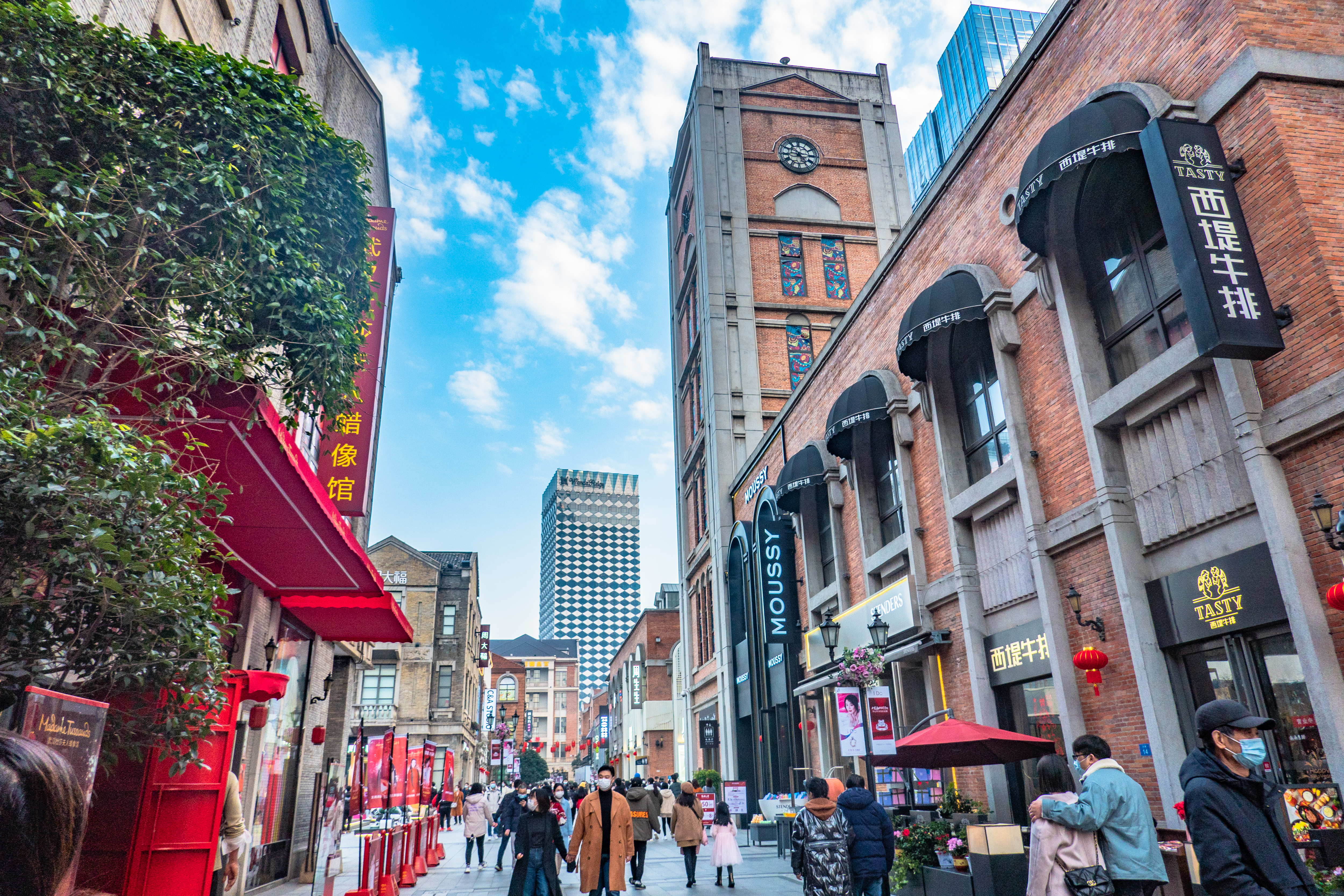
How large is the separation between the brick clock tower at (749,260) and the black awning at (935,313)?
16.6 m

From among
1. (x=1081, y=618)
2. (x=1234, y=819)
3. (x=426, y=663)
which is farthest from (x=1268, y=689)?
(x=426, y=663)

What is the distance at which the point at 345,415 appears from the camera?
8.16 m

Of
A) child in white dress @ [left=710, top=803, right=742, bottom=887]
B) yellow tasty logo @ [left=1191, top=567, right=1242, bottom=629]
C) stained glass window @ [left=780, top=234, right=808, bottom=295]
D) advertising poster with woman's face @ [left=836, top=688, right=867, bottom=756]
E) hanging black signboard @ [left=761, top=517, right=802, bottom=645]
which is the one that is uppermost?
stained glass window @ [left=780, top=234, right=808, bottom=295]

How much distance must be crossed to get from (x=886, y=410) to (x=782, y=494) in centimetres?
554

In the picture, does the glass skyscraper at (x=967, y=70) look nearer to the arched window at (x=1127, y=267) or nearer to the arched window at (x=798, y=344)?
the arched window at (x=798, y=344)

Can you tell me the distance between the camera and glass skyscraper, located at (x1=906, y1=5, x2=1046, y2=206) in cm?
9019

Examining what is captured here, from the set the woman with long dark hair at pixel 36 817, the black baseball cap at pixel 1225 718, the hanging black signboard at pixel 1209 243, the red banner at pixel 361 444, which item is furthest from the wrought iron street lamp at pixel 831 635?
the woman with long dark hair at pixel 36 817

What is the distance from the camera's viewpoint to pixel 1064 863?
5.57 m

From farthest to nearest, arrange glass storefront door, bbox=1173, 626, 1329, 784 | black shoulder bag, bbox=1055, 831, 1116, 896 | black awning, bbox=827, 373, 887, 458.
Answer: black awning, bbox=827, 373, 887, 458 < glass storefront door, bbox=1173, 626, 1329, 784 < black shoulder bag, bbox=1055, 831, 1116, 896

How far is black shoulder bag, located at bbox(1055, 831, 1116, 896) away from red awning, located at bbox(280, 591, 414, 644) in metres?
11.8

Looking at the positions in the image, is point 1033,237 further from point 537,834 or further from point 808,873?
point 537,834

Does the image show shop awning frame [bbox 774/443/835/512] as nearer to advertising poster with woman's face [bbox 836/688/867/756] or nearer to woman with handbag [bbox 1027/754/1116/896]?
advertising poster with woman's face [bbox 836/688/867/756]

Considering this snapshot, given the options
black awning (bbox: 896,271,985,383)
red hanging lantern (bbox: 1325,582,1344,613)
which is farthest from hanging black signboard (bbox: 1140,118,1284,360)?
black awning (bbox: 896,271,985,383)

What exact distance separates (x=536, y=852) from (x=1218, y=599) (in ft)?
27.4
